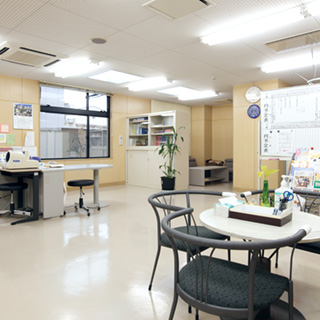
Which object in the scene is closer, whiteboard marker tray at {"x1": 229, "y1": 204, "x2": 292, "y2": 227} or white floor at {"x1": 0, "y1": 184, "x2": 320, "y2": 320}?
whiteboard marker tray at {"x1": 229, "y1": 204, "x2": 292, "y2": 227}

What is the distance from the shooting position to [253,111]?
23.1 feet

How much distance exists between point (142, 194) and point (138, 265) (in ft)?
13.6

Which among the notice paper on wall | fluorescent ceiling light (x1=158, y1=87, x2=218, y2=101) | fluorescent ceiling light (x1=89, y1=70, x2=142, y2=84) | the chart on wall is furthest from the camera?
fluorescent ceiling light (x1=158, y1=87, x2=218, y2=101)

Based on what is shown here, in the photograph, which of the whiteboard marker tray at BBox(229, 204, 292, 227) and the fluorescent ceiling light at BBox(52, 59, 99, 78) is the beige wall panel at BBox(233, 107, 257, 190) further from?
the whiteboard marker tray at BBox(229, 204, 292, 227)

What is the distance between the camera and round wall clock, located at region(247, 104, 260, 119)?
698 cm

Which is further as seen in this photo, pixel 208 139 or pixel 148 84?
pixel 208 139

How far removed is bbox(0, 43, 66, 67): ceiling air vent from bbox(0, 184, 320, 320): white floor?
9.14 ft

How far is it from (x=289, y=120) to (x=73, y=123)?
5604 mm

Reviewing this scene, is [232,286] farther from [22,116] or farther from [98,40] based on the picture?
[22,116]

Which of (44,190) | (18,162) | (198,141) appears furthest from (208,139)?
(18,162)

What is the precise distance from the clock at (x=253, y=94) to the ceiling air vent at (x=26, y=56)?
4513 millimetres

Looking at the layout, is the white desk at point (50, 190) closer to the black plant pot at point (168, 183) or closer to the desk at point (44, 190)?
the desk at point (44, 190)

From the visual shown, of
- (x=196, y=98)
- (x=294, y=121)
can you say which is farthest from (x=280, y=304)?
(x=196, y=98)

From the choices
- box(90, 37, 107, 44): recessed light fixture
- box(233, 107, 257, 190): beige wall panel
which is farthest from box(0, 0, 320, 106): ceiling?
box(233, 107, 257, 190): beige wall panel
